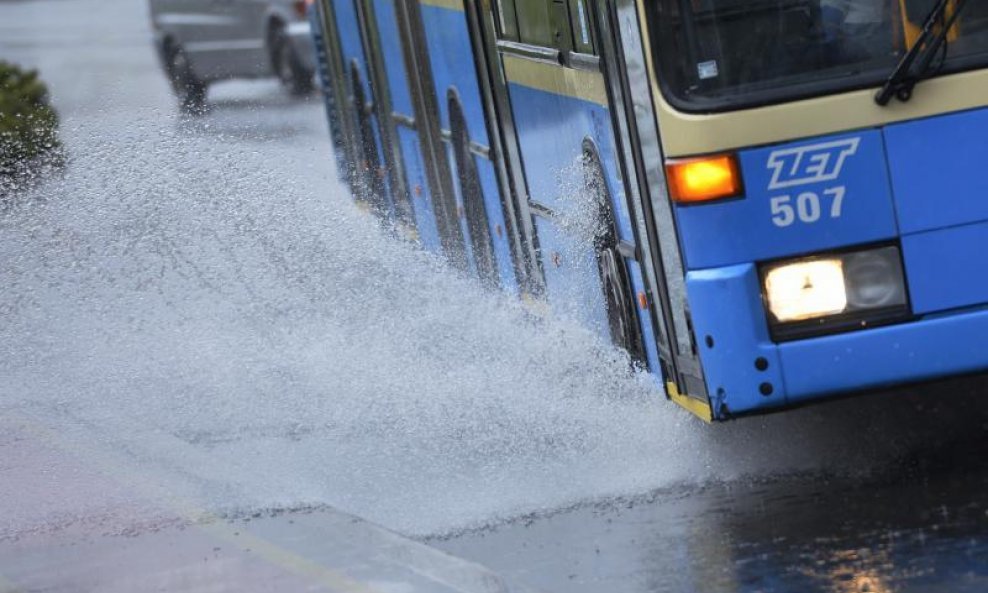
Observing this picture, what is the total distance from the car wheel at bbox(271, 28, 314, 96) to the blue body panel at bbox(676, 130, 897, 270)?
19576 mm

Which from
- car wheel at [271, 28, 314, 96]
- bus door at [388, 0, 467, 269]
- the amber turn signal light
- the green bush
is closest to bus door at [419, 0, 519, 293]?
bus door at [388, 0, 467, 269]

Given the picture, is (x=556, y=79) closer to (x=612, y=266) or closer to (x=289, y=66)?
(x=612, y=266)

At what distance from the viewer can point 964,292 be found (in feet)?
22.4

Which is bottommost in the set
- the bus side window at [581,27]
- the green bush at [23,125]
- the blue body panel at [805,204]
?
the green bush at [23,125]

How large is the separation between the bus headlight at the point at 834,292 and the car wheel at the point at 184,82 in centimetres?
1991

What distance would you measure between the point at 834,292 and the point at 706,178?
0.57 m

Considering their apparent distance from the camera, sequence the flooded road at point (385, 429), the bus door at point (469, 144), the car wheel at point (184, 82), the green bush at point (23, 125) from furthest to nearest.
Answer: the car wheel at point (184, 82)
the green bush at point (23, 125)
the bus door at point (469, 144)
the flooded road at point (385, 429)

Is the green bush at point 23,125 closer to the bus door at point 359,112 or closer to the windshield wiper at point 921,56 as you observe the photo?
the bus door at point 359,112

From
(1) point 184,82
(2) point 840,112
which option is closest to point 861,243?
(2) point 840,112

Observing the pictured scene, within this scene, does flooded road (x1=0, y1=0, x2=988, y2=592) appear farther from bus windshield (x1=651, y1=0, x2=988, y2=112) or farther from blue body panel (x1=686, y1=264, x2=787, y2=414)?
bus windshield (x1=651, y1=0, x2=988, y2=112)

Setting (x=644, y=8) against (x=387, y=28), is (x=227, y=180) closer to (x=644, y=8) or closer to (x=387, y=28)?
(x=387, y=28)

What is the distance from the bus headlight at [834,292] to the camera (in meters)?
6.80

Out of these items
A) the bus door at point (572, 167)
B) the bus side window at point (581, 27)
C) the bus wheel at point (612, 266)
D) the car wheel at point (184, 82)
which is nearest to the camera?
the bus side window at point (581, 27)

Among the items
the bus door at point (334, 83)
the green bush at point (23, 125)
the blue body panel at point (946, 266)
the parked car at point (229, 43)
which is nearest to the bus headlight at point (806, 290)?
the blue body panel at point (946, 266)
